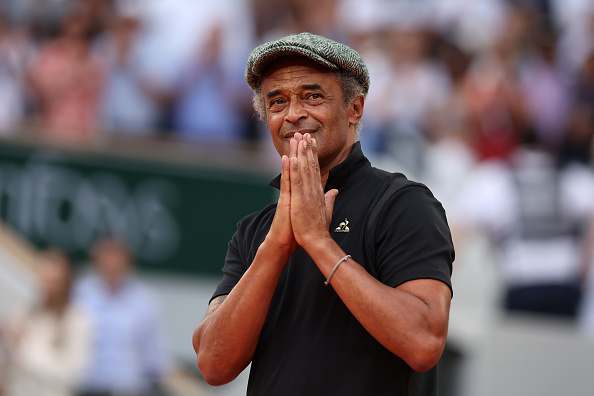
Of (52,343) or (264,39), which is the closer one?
(52,343)

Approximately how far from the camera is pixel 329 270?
2160 mm

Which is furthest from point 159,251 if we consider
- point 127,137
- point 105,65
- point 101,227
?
point 105,65

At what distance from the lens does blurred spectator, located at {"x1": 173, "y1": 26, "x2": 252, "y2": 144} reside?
9.20 meters

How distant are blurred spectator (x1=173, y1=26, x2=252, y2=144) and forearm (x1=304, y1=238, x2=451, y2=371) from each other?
7110 millimetres

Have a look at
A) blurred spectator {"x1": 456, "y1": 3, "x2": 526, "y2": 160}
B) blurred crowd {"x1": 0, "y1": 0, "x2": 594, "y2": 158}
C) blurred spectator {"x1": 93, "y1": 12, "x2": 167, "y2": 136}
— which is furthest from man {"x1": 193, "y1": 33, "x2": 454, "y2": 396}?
blurred spectator {"x1": 93, "y1": 12, "x2": 167, "y2": 136}

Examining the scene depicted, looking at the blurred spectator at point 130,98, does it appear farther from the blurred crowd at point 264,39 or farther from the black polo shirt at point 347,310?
the black polo shirt at point 347,310

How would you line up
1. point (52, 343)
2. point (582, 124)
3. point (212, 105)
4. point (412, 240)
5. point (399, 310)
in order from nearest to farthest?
point (399, 310)
point (412, 240)
point (52, 343)
point (582, 124)
point (212, 105)

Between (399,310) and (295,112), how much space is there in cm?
62

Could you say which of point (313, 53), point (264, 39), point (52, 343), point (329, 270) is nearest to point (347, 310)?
point (329, 270)

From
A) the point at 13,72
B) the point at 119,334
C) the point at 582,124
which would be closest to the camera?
the point at 119,334

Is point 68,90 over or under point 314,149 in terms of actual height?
over

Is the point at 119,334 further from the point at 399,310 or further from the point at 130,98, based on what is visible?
the point at 399,310

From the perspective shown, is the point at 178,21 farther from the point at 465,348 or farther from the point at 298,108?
the point at 298,108

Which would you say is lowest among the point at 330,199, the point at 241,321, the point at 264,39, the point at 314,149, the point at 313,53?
the point at 241,321
